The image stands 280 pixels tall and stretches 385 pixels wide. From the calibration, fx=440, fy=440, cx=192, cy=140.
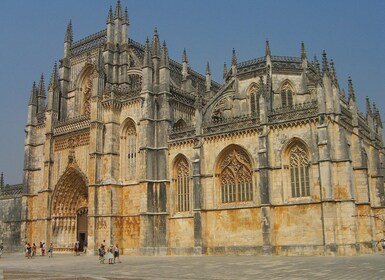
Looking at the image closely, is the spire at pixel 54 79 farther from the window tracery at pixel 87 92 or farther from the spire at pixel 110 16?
the spire at pixel 110 16

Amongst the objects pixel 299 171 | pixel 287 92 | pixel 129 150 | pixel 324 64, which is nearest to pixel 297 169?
pixel 299 171

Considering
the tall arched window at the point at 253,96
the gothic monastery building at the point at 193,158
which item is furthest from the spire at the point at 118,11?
the tall arched window at the point at 253,96

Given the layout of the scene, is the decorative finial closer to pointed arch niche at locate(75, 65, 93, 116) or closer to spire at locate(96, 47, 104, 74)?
pointed arch niche at locate(75, 65, 93, 116)

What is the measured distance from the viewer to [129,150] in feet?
128

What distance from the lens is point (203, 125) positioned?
35531 mm

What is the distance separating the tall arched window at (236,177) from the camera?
33.1 metres

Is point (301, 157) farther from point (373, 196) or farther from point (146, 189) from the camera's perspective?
point (146, 189)

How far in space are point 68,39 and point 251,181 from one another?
91.2 feet

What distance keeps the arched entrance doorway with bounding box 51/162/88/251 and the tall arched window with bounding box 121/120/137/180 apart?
5.88m

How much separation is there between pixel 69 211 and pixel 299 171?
23.7m

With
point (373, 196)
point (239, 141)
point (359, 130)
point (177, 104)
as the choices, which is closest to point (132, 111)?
point (177, 104)

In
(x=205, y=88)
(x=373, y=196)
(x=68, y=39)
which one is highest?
(x=68, y=39)

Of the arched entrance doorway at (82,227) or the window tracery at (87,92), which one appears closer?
the arched entrance doorway at (82,227)

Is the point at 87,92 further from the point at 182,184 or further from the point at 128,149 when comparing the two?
the point at 182,184
